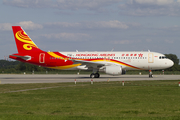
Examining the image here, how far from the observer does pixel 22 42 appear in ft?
165

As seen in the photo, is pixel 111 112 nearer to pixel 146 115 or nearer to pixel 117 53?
pixel 146 115

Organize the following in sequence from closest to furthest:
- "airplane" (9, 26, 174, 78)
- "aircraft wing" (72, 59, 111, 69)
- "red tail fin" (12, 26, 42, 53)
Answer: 1. "aircraft wing" (72, 59, 111, 69)
2. "airplane" (9, 26, 174, 78)
3. "red tail fin" (12, 26, 42, 53)

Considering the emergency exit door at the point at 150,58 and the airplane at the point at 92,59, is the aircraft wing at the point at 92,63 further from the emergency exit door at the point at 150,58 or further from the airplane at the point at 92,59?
the emergency exit door at the point at 150,58

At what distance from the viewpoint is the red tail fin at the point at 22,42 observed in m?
50.2

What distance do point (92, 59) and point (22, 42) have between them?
13.6m

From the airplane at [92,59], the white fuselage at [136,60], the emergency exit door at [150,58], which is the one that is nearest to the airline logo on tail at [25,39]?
the airplane at [92,59]

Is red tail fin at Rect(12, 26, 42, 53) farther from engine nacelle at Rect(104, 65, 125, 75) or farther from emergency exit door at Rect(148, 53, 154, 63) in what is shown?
emergency exit door at Rect(148, 53, 154, 63)

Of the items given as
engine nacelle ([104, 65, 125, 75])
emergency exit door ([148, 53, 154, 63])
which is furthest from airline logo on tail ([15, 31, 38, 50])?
emergency exit door ([148, 53, 154, 63])

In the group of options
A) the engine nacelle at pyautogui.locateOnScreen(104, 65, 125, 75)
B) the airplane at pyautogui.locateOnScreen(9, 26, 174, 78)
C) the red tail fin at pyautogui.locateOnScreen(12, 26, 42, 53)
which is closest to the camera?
the engine nacelle at pyautogui.locateOnScreen(104, 65, 125, 75)

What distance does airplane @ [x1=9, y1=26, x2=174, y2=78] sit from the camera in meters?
46.6

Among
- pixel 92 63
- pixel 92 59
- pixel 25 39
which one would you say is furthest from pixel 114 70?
pixel 25 39

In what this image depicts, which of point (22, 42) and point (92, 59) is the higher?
point (22, 42)

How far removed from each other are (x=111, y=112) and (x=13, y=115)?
5022 millimetres

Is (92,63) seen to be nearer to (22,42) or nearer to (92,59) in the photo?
(92,59)
